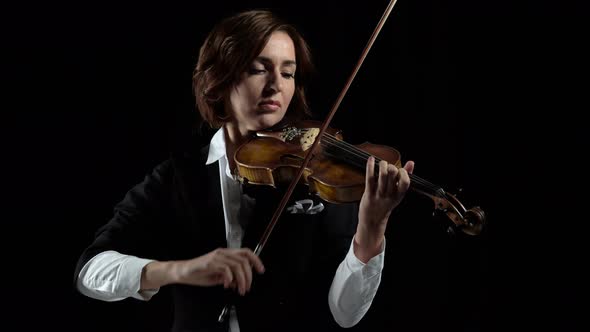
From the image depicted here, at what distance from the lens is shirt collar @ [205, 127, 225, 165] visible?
5.18ft

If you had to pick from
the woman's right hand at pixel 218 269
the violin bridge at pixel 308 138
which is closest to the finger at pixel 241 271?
the woman's right hand at pixel 218 269

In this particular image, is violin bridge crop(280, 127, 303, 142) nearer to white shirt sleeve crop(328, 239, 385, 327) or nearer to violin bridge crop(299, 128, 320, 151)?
violin bridge crop(299, 128, 320, 151)

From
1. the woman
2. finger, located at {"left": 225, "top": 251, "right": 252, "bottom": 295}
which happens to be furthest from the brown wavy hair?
finger, located at {"left": 225, "top": 251, "right": 252, "bottom": 295}

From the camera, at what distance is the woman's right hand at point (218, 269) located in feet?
3.92

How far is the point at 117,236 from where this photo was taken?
1.53m

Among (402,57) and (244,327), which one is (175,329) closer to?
(244,327)

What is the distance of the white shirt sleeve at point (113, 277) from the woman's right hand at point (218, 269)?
2.6 inches

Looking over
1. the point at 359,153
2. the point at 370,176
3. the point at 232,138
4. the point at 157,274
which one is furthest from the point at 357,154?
the point at 157,274

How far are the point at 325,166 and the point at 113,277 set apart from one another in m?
0.47

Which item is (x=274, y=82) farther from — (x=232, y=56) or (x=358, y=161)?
(x=358, y=161)

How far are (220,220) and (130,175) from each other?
0.45 meters

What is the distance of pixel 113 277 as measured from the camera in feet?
4.60

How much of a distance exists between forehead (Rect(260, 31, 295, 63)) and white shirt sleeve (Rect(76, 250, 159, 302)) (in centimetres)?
50

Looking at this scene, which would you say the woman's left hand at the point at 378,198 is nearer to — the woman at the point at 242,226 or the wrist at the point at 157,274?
the woman at the point at 242,226
